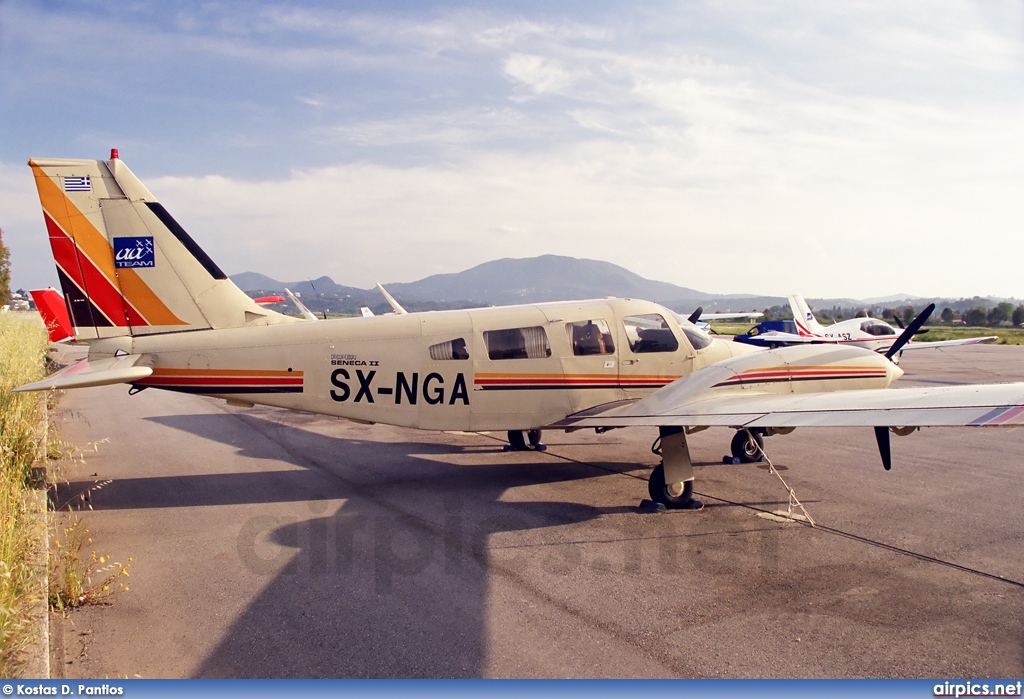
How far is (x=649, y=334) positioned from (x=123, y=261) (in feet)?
25.4

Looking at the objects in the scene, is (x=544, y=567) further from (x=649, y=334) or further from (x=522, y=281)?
(x=522, y=281)

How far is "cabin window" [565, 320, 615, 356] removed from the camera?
32.1 feet

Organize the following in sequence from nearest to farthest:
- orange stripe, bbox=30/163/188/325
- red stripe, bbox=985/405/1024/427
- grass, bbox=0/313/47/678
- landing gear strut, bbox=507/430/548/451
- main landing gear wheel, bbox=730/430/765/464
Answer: grass, bbox=0/313/47/678, red stripe, bbox=985/405/1024/427, orange stripe, bbox=30/163/188/325, main landing gear wheel, bbox=730/430/765/464, landing gear strut, bbox=507/430/548/451

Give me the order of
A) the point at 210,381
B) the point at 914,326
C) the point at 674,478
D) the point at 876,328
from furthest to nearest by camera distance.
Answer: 1. the point at 876,328
2. the point at 914,326
3. the point at 210,381
4. the point at 674,478

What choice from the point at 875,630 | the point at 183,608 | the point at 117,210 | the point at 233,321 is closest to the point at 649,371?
the point at 875,630

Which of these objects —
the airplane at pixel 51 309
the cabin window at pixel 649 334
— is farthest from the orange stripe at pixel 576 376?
the airplane at pixel 51 309

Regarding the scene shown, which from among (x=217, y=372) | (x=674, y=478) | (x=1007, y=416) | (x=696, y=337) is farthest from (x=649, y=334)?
(x=217, y=372)

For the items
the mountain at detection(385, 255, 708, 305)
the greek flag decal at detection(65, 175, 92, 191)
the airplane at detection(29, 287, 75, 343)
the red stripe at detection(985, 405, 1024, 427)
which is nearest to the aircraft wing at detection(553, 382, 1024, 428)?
the red stripe at detection(985, 405, 1024, 427)

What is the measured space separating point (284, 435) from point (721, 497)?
30.4 feet

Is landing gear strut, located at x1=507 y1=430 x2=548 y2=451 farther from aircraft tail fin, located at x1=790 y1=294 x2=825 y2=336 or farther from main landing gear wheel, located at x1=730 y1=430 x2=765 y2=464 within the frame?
aircraft tail fin, located at x1=790 y1=294 x2=825 y2=336

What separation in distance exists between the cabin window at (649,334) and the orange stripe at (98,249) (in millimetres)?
6599

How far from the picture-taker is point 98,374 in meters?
8.07

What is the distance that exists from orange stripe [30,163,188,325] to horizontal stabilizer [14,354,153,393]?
0.74 metres

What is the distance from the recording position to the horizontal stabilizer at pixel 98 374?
25.2 ft
